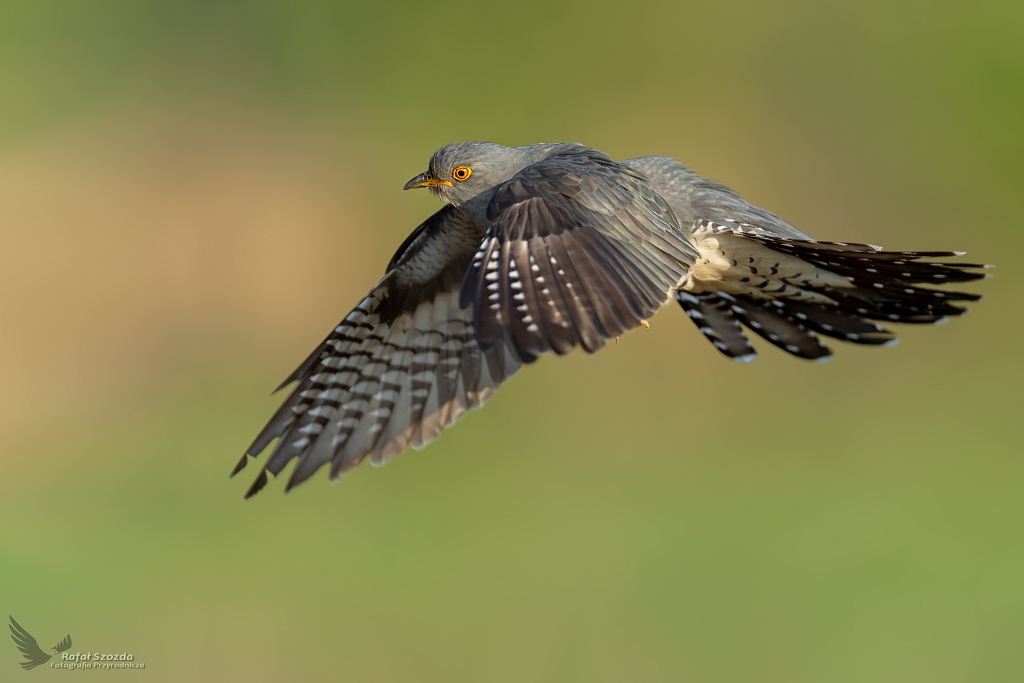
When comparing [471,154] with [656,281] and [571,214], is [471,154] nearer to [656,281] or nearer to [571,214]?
[571,214]

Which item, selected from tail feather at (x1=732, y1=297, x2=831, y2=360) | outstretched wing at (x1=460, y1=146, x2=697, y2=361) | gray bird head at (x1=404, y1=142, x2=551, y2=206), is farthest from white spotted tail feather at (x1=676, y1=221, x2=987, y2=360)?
gray bird head at (x1=404, y1=142, x2=551, y2=206)

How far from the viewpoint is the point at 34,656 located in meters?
4.91

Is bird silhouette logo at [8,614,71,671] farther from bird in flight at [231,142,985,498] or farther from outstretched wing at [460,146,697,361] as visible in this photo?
outstretched wing at [460,146,697,361]

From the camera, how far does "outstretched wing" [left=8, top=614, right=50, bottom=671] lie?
4.89 metres

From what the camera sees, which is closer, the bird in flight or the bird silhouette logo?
the bird in flight

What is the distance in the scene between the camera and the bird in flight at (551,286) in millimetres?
3008

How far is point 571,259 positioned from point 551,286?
6.2 inches

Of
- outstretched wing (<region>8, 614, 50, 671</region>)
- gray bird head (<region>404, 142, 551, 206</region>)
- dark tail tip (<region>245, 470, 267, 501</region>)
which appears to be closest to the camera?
dark tail tip (<region>245, 470, 267, 501</region>)

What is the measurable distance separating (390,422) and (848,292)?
6.21 feet

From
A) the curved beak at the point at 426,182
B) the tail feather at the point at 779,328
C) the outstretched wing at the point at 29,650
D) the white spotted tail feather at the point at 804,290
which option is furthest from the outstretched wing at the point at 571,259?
the outstretched wing at the point at 29,650

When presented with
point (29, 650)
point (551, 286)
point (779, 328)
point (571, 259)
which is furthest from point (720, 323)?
point (29, 650)

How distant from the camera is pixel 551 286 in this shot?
2.93 meters

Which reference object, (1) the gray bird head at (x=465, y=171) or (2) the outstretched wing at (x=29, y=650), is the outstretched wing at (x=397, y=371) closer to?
(1) the gray bird head at (x=465, y=171)

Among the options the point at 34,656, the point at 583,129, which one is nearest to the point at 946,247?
the point at 583,129
